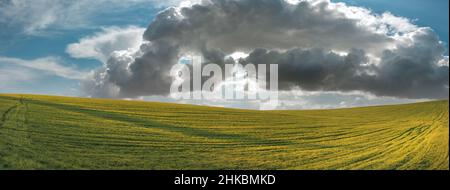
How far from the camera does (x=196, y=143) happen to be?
17.8m

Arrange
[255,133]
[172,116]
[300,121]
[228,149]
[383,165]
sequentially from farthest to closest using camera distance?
[300,121]
[172,116]
[255,133]
[228,149]
[383,165]

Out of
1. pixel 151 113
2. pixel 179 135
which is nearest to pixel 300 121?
pixel 151 113

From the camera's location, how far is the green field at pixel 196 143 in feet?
45.4

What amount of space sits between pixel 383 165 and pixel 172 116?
648 inches

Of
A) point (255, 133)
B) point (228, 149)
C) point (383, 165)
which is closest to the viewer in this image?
point (383, 165)

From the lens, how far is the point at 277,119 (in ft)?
97.5

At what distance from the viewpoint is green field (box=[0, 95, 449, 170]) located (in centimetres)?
1384
